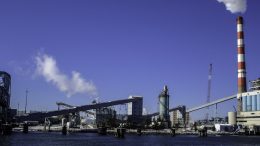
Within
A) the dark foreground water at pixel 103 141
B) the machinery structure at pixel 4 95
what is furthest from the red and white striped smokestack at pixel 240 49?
the machinery structure at pixel 4 95

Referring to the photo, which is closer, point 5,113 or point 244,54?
point 5,113

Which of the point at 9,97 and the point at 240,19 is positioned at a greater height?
the point at 240,19

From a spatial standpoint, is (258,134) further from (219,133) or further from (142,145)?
(142,145)

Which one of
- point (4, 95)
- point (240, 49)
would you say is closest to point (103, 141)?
point (4, 95)

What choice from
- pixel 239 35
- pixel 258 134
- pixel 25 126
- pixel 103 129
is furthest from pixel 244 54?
pixel 25 126

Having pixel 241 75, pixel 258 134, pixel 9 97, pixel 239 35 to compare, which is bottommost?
pixel 258 134

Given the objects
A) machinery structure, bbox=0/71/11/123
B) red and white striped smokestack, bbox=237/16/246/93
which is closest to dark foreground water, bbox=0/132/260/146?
machinery structure, bbox=0/71/11/123

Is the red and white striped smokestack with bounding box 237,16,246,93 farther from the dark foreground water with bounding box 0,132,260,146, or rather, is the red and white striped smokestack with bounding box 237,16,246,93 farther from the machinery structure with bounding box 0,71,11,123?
the machinery structure with bounding box 0,71,11,123

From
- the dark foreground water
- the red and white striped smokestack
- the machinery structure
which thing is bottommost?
the dark foreground water

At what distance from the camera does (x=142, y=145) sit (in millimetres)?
93875

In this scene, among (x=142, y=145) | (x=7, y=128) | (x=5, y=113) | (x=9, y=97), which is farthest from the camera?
(x=9, y=97)

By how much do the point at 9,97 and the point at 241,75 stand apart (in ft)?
371

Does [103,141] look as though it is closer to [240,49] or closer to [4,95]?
[4,95]

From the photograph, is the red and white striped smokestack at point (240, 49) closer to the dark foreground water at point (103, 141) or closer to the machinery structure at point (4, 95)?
the dark foreground water at point (103, 141)
